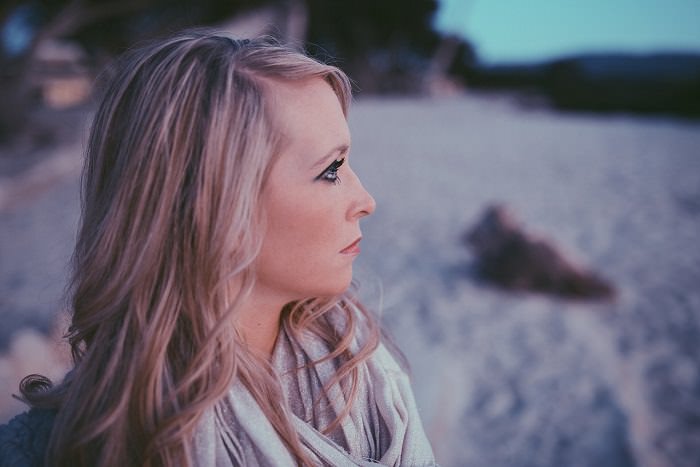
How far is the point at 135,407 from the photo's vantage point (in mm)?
900

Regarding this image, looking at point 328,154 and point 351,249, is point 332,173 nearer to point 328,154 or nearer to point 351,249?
point 328,154

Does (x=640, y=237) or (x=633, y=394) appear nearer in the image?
(x=633, y=394)

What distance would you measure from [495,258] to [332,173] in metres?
3.81

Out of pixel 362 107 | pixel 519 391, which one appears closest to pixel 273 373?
pixel 519 391

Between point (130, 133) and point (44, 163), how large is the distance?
8198 mm

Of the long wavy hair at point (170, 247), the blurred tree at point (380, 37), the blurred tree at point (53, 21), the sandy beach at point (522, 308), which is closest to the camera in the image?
the long wavy hair at point (170, 247)

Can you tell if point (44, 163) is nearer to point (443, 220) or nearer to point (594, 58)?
point (443, 220)

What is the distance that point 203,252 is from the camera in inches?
36.7

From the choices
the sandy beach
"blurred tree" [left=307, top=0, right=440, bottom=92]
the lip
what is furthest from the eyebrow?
"blurred tree" [left=307, top=0, right=440, bottom=92]

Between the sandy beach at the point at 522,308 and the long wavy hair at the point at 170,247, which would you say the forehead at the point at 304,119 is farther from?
the sandy beach at the point at 522,308

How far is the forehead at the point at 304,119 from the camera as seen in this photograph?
3.12ft

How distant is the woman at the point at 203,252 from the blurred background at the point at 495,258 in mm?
490

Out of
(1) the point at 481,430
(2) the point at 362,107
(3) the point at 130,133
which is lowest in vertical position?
(2) the point at 362,107

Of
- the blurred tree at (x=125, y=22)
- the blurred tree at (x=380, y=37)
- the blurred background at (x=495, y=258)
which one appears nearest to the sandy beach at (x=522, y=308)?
the blurred background at (x=495, y=258)
